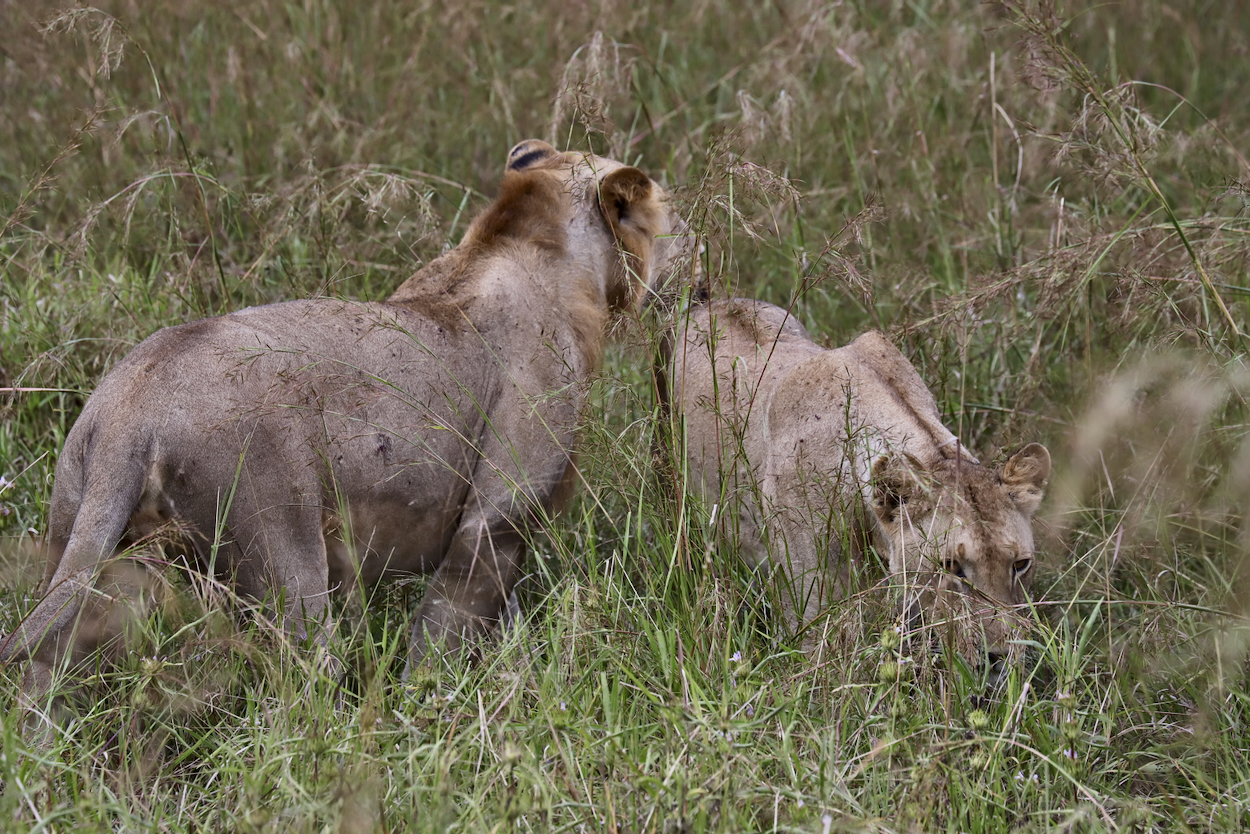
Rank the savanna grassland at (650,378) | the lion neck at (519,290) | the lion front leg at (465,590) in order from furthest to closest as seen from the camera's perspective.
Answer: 1. the lion neck at (519,290)
2. the lion front leg at (465,590)
3. the savanna grassland at (650,378)

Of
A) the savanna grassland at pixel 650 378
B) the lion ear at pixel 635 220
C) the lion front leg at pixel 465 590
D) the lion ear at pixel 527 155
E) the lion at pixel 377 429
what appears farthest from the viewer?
the lion ear at pixel 527 155

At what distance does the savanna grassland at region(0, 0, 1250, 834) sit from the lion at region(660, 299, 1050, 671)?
0.43ft

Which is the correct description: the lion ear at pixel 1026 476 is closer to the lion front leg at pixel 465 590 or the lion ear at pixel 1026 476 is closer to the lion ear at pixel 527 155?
the lion front leg at pixel 465 590

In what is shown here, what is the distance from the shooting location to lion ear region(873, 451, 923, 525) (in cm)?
322

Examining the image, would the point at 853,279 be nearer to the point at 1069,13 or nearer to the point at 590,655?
the point at 590,655

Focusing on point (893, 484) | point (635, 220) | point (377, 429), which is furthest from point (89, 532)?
point (635, 220)

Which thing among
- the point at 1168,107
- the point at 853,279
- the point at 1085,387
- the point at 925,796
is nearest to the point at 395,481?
the point at 853,279

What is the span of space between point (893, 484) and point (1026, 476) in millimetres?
406

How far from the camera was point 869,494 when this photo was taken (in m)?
3.46

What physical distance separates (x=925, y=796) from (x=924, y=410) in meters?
1.39

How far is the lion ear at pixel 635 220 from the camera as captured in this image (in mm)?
4176

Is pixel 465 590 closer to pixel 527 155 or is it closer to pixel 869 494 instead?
pixel 869 494

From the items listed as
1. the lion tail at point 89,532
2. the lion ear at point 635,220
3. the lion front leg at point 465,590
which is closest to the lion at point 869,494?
the lion ear at point 635,220

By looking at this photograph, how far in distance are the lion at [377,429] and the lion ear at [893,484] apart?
798 millimetres
